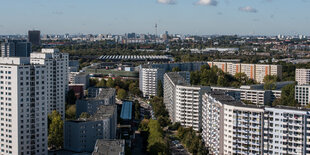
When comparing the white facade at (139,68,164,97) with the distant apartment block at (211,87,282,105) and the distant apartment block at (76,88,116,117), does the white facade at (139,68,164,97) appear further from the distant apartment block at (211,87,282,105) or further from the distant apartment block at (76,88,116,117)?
the distant apartment block at (76,88,116,117)

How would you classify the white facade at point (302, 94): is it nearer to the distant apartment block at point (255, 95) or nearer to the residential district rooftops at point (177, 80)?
the distant apartment block at point (255, 95)

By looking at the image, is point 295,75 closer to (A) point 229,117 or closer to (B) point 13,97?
(A) point 229,117

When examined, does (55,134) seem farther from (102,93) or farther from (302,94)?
(302,94)

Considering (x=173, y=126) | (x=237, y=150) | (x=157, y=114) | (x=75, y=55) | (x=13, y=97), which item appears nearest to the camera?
(x=13, y=97)

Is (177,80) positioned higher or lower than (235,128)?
higher

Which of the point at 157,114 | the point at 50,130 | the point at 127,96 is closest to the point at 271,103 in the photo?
the point at 157,114

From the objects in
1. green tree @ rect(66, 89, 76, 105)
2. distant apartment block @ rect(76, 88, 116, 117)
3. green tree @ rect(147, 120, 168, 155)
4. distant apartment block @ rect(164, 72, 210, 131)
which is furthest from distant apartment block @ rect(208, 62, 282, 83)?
green tree @ rect(147, 120, 168, 155)

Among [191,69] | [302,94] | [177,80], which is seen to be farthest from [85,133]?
[191,69]
